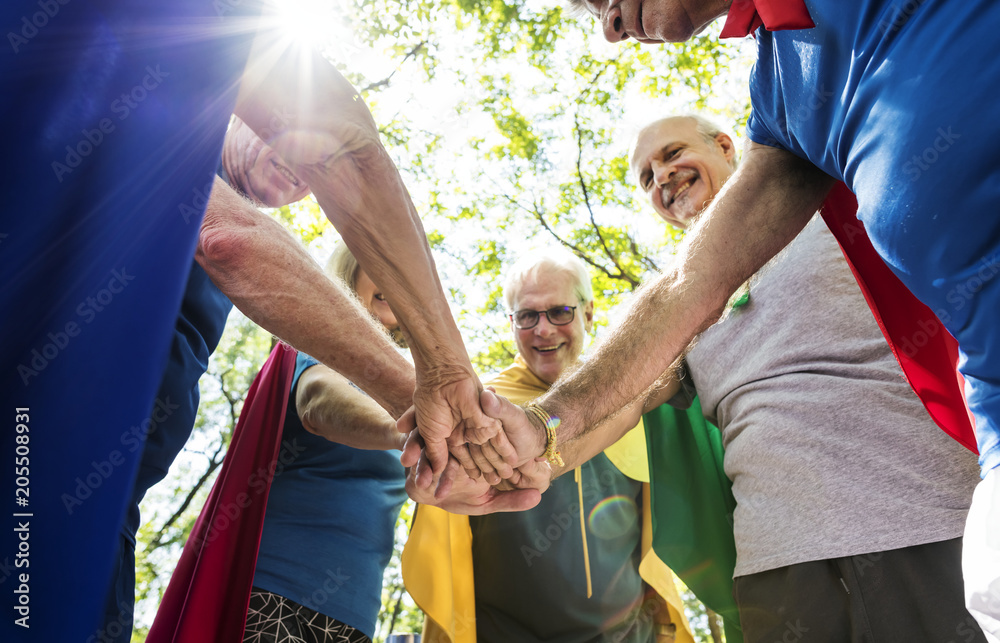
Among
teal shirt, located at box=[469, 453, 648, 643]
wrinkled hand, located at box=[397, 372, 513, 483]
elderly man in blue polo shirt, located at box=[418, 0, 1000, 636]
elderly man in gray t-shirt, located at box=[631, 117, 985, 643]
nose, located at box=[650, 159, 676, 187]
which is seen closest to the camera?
elderly man in blue polo shirt, located at box=[418, 0, 1000, 636]

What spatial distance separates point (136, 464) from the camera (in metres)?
0.91

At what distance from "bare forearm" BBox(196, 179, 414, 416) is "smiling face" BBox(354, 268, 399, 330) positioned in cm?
91

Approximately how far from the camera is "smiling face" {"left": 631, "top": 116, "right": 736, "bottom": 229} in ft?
11.0

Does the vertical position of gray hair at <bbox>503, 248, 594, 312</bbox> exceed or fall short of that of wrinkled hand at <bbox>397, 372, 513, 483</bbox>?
it exceeds it

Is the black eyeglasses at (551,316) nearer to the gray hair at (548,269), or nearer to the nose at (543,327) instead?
the nose at (543,327)

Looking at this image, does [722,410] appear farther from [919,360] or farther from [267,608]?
[267,608]

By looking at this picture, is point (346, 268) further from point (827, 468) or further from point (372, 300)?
point (827, 468)

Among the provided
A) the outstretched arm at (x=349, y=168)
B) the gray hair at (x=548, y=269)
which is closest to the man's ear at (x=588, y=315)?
the gray hair at (x=548, y=269)

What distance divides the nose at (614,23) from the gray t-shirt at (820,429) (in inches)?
35.8

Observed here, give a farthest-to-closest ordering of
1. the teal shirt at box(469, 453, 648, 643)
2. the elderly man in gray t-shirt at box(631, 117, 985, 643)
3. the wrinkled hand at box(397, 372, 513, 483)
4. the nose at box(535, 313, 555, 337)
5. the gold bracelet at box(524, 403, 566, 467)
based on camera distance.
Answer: the nose at box(535, 313, 555, 337)
the teal shirt at box(469, 453, 648, 643)
the gold bracelet at box(524, 403, 566, 467)
the wrinkled hand at box(397, 372, 513, 483)
the elderly man in gray t-shirt at box(631, 117, 985, 643)

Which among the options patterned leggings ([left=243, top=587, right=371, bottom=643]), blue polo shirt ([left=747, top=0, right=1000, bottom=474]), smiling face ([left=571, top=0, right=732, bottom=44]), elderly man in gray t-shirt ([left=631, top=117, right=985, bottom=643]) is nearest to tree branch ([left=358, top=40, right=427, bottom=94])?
smiling face ([left=571, top=0, right=732, bottom=44])

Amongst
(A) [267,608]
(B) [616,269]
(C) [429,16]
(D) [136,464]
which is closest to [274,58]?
(D) [136,464]

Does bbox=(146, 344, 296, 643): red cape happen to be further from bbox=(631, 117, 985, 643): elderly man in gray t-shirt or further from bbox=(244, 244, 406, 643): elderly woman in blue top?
bbox=(631, 117, 985, 643): elderly man in gray t-shirt

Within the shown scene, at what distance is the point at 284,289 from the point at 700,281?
123 cm
